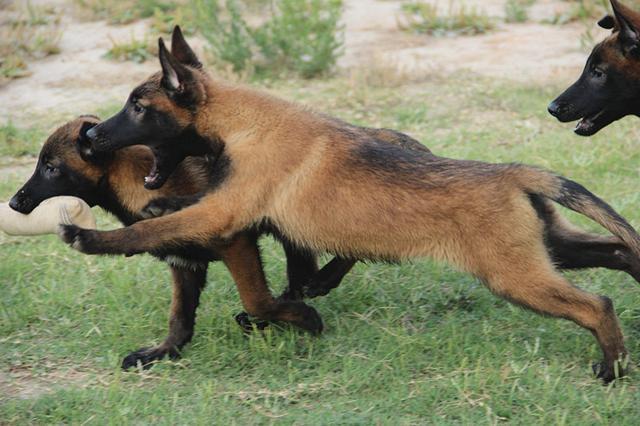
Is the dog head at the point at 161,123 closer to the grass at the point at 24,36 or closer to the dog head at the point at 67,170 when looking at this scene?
the dog head at the point at 67,170

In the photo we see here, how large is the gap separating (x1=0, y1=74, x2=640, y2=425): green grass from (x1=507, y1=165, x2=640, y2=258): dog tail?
2.28 ft

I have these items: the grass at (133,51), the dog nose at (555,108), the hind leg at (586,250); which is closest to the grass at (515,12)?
the grass at (133,51)

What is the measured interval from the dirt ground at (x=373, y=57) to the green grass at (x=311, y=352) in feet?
9.42

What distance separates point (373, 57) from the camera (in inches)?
408

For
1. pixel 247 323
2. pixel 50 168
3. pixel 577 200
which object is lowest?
pixel 247 323

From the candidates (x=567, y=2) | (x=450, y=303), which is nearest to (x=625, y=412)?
(x=450, y=303)

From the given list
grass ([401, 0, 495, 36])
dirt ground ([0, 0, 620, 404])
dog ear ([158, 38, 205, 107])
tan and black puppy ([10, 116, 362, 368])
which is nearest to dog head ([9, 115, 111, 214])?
tan and black puppy ([10, 116, 362, 368])

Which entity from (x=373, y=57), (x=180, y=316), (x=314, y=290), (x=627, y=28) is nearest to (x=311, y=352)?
(x=314, y=290)

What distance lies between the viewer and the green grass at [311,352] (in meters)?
4.90

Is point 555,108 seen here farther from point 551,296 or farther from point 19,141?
point 19,141

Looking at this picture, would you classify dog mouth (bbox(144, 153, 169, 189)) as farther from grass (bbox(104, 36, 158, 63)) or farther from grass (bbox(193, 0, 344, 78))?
grass (bbox(104, 36, 158, 63))

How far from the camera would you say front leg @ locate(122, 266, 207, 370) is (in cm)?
560

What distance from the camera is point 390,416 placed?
15.9 ft

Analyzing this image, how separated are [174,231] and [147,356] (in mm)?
876
